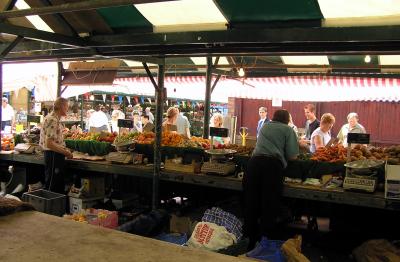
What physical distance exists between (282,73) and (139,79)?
16.7ft

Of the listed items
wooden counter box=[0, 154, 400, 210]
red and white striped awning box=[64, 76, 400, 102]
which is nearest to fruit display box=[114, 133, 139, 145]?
wooden counter box=[0, 154, 400, 210]

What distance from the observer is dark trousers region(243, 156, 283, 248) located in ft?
14.8

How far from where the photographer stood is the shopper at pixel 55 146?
223 inches

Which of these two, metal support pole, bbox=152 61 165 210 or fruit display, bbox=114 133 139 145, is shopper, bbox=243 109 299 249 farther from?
fruit display, bbox=114 133 139 145

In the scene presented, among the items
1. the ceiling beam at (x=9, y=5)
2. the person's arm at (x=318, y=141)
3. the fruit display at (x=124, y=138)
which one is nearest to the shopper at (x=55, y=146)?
the fruit display at (x=124, y=138)

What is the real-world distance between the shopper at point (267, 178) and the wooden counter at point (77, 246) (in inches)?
108

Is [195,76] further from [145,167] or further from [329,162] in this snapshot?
[329,162]

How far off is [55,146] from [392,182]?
172 inches

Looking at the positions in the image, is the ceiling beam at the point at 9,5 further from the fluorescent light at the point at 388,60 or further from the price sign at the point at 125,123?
the fluorescent light at the point at 388,60

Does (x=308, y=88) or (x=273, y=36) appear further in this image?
(x=308, y=88)

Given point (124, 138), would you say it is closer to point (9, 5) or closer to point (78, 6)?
point (9, 5)

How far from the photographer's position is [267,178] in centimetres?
452

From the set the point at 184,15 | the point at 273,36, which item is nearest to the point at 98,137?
the point at 184,15

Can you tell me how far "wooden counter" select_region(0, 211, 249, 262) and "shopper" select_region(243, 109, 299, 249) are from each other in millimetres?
2753
